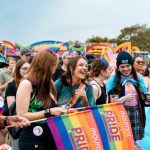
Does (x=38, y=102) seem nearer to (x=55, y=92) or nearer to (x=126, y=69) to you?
(x=55, y=92)

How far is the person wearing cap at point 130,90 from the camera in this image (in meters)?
5.17

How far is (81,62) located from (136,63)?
4060mm

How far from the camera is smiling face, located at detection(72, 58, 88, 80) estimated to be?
15.0 feet

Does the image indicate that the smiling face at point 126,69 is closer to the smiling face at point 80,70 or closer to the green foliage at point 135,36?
the smiling face at point 80,70

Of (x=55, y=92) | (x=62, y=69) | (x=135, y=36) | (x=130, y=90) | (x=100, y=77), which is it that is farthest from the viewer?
(x=135, y=36)

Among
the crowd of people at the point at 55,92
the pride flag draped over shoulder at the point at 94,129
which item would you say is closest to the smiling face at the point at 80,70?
the crowd of people at the point at 55,92

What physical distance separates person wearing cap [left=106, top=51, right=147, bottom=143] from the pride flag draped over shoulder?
71 centimetres

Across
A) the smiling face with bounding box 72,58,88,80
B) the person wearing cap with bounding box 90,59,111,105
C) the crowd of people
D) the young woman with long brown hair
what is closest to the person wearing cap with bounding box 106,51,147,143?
the crowd of people

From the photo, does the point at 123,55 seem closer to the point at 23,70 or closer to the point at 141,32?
the point at 23,70

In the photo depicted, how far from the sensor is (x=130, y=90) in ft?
17.2

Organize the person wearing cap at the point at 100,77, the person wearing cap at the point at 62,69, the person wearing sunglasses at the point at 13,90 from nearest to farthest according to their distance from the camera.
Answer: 1. the person wearing sunglasses at the point at 13,90
2. the person wearing cap at the point at 100,77
3. the person wearing cap at the point at 62,69

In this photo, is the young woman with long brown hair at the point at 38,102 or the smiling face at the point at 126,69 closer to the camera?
the young woman with long brown hair at the point at 38,102

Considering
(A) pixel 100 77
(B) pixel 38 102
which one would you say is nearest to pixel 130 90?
(A) pixel 100 77

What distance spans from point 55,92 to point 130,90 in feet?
5.23
